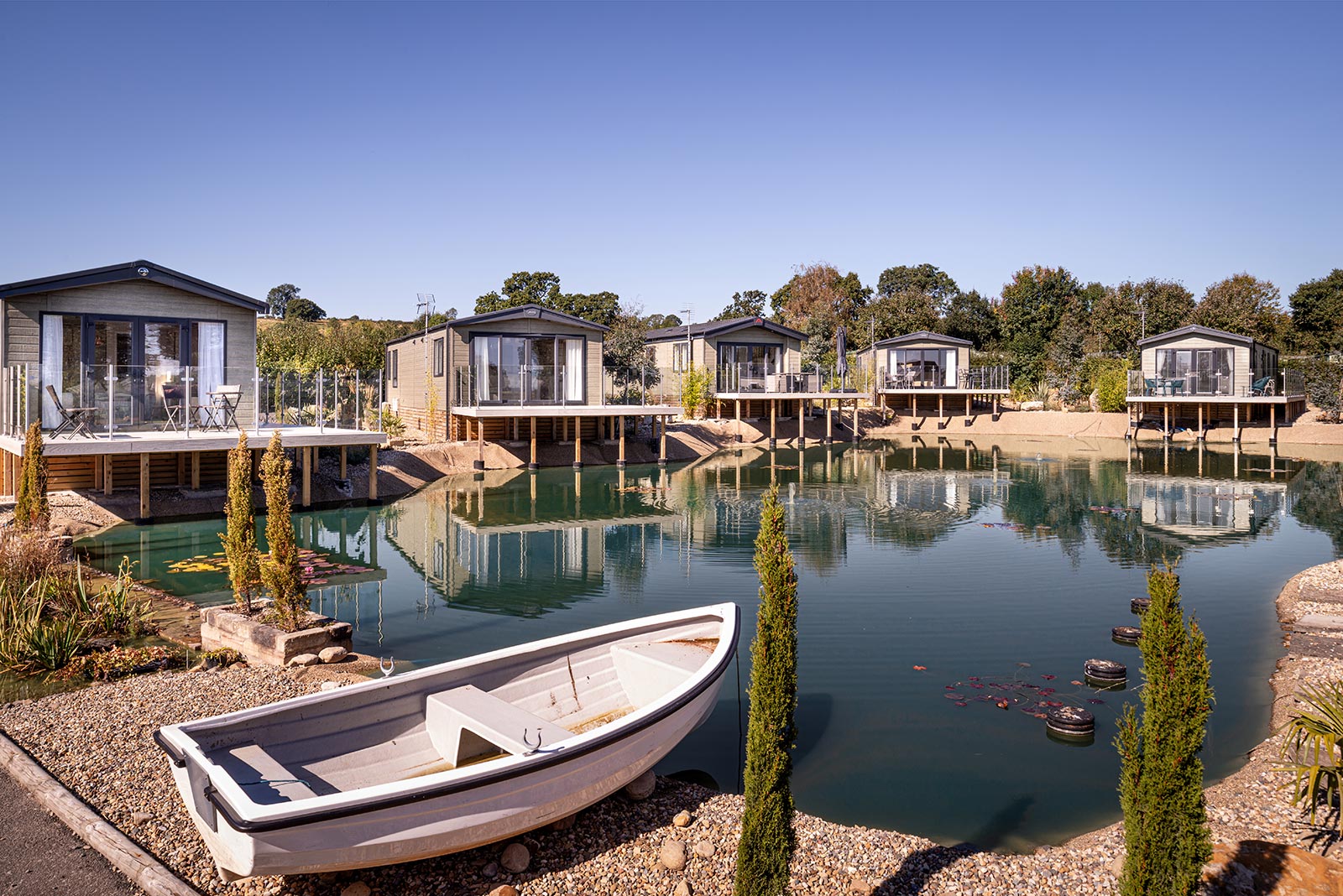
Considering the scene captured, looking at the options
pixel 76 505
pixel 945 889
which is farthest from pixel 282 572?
pixel 76 505

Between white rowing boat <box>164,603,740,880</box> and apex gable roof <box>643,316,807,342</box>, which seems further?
apex gable roof <box>643,316,807,342</box>

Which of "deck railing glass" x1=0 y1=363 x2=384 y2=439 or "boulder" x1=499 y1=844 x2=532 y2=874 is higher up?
"deck railing glass" x1=0 y1=363 x2=384 y2=439

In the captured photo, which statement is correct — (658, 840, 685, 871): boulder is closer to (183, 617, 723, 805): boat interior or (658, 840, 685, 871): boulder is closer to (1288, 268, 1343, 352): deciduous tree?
(183, 617, 723, 805): boat interior

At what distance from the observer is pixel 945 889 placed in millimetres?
5109

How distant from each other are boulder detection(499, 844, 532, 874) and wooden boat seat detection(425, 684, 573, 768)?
1.83 ft

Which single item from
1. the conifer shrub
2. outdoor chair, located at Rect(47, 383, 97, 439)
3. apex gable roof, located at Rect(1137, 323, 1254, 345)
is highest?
apex gable roof, located at Rect(1137, 323, 1254, 345)

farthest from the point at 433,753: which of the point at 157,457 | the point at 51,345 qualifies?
the point at 51,345

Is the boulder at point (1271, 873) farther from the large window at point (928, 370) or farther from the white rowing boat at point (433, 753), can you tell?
the large window at point (928, 370)

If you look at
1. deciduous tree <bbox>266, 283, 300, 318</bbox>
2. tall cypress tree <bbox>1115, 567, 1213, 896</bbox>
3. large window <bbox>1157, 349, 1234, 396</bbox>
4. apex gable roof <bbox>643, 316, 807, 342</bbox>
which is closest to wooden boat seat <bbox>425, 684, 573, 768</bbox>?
tall cypress tree <bbox>1115, 567, 1213, 896</bbox>

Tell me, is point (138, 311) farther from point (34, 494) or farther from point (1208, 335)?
A: point (1208, 335)

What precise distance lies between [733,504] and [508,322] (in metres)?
11.6

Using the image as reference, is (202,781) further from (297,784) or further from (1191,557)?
(1191,557)

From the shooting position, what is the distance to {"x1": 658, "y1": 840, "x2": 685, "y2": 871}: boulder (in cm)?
536

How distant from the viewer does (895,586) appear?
13273mm
